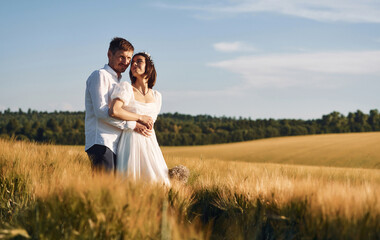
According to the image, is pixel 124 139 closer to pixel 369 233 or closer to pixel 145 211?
pixel 145 211

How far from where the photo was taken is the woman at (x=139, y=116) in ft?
15.0

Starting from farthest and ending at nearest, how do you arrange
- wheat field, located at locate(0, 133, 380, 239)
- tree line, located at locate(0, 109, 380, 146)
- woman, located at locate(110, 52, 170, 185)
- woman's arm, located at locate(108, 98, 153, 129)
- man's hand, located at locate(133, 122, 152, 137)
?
tree line, located at locate(0, 109, 380, 146) < man's hand, located at locate(133, 122, 152, 137) < woman, located at locate(110, 52, 170, 185) < woman's arm, located at locate(108, 98, 153, 129) < wheat field, located at locate(0, 133, 380, 239)

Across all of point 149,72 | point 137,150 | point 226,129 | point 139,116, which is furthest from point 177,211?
point 226,129

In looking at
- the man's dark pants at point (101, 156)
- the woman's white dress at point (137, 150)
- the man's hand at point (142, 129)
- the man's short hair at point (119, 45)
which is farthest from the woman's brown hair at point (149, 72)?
the man's dark pants at point (101, 156)

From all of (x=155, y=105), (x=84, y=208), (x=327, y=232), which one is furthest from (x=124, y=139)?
(x=327, y=232)

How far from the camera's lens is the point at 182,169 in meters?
6.29

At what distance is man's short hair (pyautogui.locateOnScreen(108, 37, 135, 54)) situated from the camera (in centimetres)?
462

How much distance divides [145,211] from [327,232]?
1448mm

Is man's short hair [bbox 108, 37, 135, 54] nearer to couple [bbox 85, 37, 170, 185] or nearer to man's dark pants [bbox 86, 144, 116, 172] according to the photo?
couple [bbox 85, 37, 170, 185]

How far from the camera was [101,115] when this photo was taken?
14.6 feet

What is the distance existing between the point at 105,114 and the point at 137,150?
27.6 inches

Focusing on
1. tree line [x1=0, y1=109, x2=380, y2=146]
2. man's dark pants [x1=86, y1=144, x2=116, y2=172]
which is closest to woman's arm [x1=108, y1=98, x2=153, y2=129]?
A: man's dark pants [x1=86, y1=144, x2=116, y2=172]

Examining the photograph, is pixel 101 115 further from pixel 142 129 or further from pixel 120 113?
pixel 142 129

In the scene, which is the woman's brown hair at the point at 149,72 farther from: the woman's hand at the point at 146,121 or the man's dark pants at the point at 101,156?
the man's dark pants at the point at 101,156
